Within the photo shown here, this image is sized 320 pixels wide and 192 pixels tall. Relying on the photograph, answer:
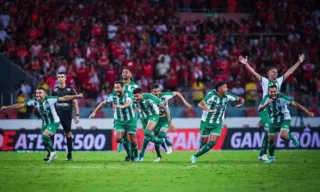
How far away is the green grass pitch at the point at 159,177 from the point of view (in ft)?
44.6

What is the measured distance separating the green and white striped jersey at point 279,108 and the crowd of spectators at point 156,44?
36.2ft

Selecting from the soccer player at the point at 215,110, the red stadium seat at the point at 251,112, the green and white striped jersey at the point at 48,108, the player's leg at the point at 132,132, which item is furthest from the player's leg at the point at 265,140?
the red stadium seat at the point at 251,112

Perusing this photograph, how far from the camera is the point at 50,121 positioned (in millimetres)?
20625

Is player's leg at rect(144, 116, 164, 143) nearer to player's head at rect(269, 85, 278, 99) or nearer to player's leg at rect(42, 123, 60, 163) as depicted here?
player's leg at rect(42, 123, 60, 163)

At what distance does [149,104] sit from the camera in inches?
838

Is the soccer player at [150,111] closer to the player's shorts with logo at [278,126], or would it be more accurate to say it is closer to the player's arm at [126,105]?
the player's arm at [126,105]

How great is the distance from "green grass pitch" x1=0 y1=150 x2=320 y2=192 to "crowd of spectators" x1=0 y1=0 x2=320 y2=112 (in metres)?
12.8

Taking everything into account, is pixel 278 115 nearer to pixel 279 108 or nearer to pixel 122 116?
pixel 279 108

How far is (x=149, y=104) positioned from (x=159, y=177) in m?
5.97

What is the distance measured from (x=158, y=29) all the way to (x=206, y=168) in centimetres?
1947

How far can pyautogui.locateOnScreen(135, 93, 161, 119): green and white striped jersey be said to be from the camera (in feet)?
68.8

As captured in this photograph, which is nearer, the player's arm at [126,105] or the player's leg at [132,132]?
the player's arm at [126,105]

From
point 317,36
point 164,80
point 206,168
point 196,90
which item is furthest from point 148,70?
point 206,168

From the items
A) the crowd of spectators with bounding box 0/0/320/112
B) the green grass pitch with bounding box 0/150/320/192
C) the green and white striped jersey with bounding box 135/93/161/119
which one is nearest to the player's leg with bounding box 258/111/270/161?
the green grass pitch with bounding box 0/150/320/192
